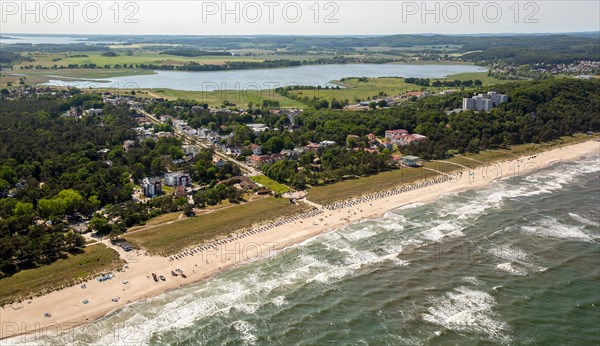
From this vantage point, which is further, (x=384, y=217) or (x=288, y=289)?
(x=384, y=217)

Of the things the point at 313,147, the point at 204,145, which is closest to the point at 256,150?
the point at 313,147

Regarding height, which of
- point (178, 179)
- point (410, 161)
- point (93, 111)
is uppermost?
point (93, 111)

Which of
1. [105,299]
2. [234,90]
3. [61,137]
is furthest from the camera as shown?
[234,90]

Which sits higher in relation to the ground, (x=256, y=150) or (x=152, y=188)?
(x=256, y=150)

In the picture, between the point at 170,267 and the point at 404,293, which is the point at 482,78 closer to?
the point at 404,293

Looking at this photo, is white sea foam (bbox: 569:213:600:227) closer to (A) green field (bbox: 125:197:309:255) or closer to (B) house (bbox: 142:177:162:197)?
(A) green field (bbox: 125:197:309:255)

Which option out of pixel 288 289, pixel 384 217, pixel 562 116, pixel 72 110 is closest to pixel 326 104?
pixel 562 116

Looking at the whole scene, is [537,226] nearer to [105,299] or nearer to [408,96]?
[105,299]
